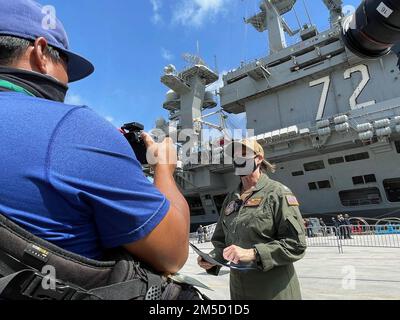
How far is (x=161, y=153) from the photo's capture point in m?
1.28

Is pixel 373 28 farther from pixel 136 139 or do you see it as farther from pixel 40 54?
pixel 40 54

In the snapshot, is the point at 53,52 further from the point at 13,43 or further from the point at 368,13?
the point at 368,13

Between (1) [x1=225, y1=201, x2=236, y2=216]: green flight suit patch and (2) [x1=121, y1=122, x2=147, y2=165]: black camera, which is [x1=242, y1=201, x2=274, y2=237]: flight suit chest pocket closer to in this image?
(1) [x1=225, y1=201, x2=236, y2=216]: green flight suit patch

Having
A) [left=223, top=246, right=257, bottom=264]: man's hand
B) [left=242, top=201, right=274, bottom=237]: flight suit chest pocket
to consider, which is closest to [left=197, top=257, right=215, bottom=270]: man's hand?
[left=223, top=246, right=257, bottom=264]: man's hand

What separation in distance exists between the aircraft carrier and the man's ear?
20.2m

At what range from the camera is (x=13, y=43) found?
109cm

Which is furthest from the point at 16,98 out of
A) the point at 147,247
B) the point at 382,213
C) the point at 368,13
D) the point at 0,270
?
the point at 382,213

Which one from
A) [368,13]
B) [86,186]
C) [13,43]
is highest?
[368,13]

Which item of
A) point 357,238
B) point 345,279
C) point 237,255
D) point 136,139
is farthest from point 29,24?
point 357,238

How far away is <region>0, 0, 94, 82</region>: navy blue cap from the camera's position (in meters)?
1.08

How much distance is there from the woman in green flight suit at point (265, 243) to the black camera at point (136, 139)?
1.11 meters

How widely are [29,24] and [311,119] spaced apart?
956 inches

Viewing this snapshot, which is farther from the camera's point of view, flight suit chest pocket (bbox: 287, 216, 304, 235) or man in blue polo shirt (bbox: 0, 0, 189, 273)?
flight suit chest pocket (bbox: 287, 216, 304, 235)
